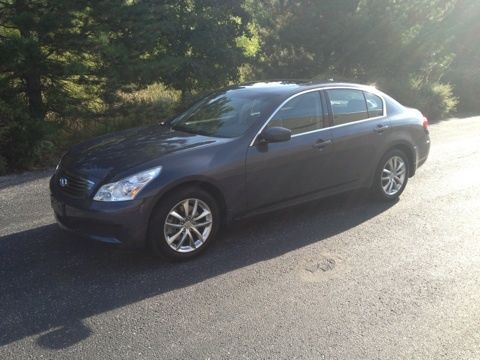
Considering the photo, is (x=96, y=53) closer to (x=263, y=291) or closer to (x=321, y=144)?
(x=321, y=144)

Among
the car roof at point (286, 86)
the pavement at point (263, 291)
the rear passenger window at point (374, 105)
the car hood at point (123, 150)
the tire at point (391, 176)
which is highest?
the car roof at point (286, 86)

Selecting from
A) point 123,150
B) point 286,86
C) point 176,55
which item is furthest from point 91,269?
point 176,55

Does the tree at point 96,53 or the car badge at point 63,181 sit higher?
the tree at point 96,53

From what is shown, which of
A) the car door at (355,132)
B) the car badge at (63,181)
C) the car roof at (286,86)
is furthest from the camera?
the car door at (355,132)

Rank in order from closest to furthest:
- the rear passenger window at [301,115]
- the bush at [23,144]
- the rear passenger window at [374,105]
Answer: the rear passenger window at [301,115], the rear passenger window at [374,105], the bush at [23,144]

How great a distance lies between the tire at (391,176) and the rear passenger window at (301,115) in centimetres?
121

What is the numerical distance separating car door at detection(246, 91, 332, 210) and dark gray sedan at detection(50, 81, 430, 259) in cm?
1

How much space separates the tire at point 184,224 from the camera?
4.57m

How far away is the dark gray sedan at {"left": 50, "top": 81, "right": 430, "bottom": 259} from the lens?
14.8 feet

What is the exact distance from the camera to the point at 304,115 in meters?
5.71

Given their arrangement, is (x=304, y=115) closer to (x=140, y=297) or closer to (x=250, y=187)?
(x=250, y=187)

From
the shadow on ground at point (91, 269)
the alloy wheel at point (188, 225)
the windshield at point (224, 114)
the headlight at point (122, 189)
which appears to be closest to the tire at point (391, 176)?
the shadow on ground at point (91, 269)

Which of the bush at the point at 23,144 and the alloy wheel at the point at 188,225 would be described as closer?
the alloy wheel at the point at 188,225

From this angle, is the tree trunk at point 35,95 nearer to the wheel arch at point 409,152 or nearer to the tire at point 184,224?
the tire at point 184,224
